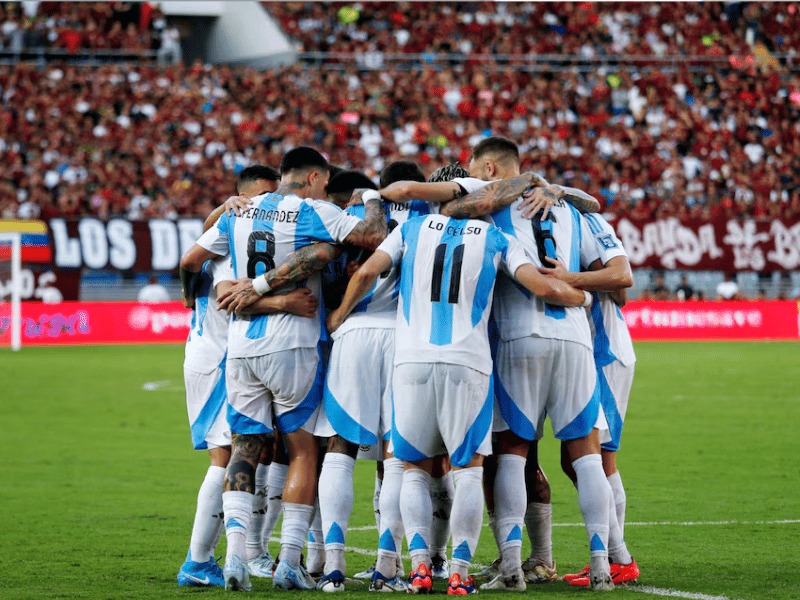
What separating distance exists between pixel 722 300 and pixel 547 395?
927 inches

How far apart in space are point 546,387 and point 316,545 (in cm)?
152

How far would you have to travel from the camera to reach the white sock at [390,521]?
17.8 feet

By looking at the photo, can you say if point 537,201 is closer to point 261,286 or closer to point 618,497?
point 261,286

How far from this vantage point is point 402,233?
18.1 feet

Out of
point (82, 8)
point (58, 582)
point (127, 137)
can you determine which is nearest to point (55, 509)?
point (58, 582)

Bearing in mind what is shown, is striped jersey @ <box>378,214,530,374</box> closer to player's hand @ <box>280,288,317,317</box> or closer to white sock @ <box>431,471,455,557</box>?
player's hand @ <box>280,288,317,317</box>

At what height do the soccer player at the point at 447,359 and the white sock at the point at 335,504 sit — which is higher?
the soccer player at the point at 447,359

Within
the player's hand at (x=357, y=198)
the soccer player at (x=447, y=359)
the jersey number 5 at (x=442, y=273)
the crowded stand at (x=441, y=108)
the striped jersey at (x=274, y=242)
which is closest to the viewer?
the soccer player at (x=447, y=359)

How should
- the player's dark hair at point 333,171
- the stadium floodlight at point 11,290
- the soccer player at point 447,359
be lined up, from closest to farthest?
the soccer player at point 447,359, the player's dark hair at point 333,171, the stadium floodlight at point 11,290

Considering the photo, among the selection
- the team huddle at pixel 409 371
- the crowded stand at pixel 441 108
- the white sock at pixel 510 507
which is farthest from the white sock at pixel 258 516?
the crowded stand at pixel 441 108

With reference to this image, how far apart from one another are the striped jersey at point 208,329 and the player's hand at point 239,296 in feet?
0.77

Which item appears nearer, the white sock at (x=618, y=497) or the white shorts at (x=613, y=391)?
the white sock at (x=618, y=497)

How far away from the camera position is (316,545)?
5.85 m

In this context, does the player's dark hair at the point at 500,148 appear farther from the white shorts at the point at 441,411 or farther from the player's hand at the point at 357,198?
the white shorts at the point at 441,411
